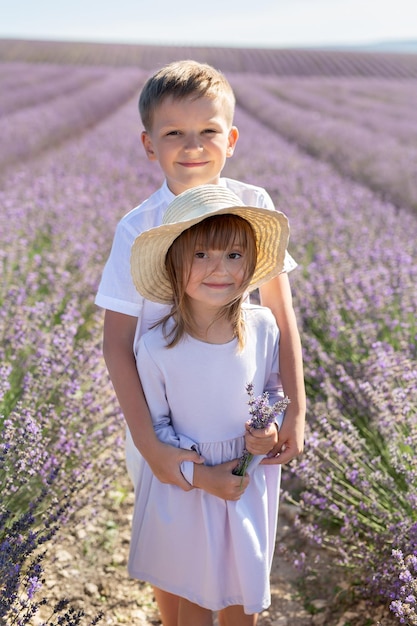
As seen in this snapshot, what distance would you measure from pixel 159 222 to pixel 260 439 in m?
0.56

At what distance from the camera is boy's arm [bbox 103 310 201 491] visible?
1512 mm

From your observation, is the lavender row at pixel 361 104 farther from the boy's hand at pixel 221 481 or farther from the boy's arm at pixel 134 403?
the boy's hand at pixel 221 481

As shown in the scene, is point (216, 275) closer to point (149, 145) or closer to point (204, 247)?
point (204, 247)

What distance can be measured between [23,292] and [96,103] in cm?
1244

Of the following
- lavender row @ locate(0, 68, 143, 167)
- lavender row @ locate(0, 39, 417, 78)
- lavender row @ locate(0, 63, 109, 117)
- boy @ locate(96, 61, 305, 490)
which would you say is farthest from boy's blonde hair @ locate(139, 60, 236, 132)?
lavender row @ locate(0, 39, 417, 78)

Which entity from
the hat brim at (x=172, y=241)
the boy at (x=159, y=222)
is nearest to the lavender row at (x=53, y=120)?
the boy at (x=159, y=222)

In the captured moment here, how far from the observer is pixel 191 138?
1.60 m

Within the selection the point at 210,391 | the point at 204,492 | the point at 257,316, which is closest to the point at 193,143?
the point at 257,316

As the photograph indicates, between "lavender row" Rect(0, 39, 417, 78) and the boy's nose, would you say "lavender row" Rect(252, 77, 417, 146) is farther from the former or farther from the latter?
the boy's nose

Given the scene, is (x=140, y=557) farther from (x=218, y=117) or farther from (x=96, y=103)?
(x=96, y=103)

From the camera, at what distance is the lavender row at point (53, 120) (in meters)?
8.85

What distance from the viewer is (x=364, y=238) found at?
4.21 meters

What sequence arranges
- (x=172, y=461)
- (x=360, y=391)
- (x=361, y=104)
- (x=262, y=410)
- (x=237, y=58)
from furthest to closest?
(x=237, y=58) → (x=361, y=104) → (x=360, y=391) → (x=172, y=461) → (x=262, y=410)

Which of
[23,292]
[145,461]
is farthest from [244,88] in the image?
[145,461]
